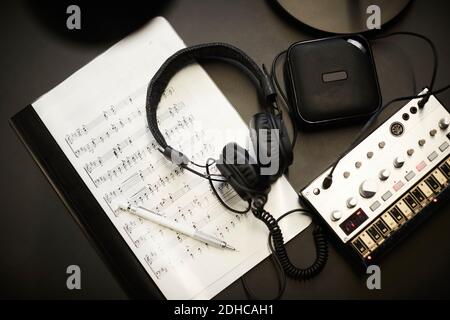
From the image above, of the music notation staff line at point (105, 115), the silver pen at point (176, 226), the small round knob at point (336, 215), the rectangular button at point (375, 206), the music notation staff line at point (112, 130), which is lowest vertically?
the rectangular button at point (375, 206)

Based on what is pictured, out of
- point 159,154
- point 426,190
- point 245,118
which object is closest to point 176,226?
point 159,154

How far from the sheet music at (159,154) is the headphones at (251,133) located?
3 cm

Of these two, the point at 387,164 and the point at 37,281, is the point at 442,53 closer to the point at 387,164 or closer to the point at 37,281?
the point at 387,164

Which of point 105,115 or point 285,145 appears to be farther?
point 105,115

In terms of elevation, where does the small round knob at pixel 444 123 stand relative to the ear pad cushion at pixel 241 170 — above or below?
below

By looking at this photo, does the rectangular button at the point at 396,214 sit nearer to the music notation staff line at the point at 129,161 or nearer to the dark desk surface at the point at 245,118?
the dark desk surface at the point at 245,118

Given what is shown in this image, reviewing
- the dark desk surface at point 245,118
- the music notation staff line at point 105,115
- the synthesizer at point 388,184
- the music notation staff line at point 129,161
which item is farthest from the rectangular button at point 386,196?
the music notation staff line at point 105,115

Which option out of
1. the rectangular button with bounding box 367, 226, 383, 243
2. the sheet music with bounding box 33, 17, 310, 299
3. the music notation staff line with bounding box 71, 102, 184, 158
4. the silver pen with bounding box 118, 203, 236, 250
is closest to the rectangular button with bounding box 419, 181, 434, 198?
the rectangular button with bounding box 367, 226, 383, 243

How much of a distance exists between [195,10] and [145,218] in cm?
42

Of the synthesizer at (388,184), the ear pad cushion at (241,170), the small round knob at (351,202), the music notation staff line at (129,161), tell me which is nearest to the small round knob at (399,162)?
the synthesizer at (388,184)

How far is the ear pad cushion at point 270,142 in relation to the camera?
2.18ft

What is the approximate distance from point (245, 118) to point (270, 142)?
0.39 ft

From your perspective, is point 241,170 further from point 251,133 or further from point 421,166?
point 421,166

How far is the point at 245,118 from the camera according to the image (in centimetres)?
77
